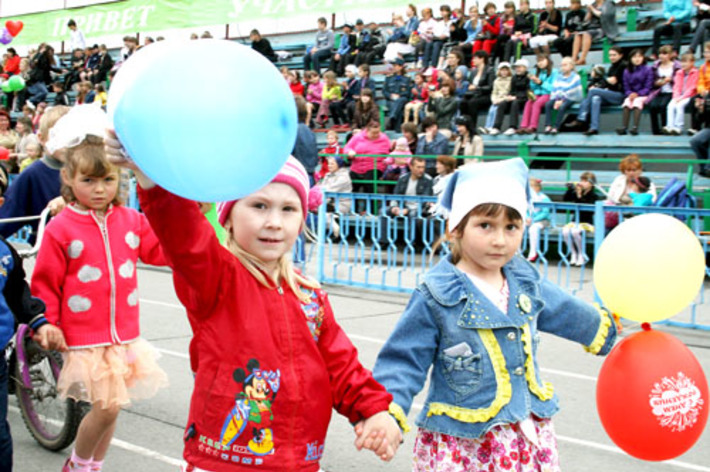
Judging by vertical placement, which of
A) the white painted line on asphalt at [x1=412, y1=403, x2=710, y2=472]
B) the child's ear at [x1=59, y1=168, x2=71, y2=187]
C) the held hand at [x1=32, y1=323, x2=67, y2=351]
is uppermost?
the child's ear at [x1=59, y1=168, x2=71, y2=187]

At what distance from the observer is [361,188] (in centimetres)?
1449

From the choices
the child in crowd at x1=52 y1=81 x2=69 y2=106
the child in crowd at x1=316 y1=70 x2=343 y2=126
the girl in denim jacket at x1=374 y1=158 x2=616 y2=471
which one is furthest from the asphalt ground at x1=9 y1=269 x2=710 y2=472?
the child in crowd at x1=52 y1=81 x2=69 y2=106

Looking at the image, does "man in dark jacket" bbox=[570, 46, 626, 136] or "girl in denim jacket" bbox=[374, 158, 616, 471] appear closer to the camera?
"girl in denim jacket" bbox=[374, 158, 616, 471]

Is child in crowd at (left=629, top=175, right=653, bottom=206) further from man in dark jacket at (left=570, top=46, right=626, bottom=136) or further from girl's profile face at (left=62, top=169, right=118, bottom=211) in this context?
girl's profile face at (left=62, top=169, right=118, bottom=211)

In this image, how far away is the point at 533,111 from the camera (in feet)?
49.5

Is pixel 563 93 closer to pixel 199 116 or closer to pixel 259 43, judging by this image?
pixel 259 43

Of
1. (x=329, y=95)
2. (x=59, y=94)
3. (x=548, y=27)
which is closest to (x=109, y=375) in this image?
(x=548, y=27)

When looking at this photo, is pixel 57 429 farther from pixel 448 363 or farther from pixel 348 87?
pixel 348 87

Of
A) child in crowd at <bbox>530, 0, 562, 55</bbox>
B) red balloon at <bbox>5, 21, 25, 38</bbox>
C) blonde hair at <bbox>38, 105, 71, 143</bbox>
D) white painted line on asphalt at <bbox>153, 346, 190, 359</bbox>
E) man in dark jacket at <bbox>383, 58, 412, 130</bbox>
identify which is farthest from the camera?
red balloon at <bbox>5, 21, 25, 38</bbox>

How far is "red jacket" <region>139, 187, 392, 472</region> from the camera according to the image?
2.52 metres

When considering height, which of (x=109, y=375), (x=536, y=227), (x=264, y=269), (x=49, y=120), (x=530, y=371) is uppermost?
(x=49, y=120)

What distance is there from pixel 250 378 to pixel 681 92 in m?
12.1

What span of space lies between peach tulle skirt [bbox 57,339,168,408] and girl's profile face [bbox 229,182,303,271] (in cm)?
173


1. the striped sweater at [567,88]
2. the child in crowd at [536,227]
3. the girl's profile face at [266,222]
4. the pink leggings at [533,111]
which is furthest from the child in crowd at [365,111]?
the girl's profile face at [266,222]
